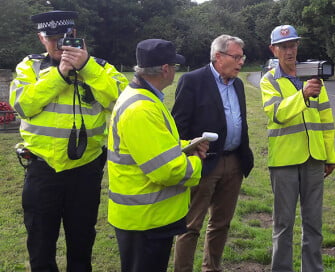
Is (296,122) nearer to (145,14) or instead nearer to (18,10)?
(18,10)

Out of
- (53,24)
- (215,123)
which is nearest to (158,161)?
(215,123)

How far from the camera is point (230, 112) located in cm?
392

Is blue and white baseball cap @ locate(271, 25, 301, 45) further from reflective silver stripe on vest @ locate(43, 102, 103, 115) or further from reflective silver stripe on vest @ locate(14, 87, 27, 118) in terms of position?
reflective silver stripe on vest @ locate(14, 87, 27, 118)

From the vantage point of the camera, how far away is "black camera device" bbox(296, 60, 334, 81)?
11.6ft

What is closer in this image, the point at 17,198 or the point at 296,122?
the point at 296,122

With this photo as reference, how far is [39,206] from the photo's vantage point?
3.31m

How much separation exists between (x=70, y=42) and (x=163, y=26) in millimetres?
54504

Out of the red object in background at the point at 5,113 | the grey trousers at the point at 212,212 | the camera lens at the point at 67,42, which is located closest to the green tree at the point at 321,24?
the red object in background at the point at 5,113

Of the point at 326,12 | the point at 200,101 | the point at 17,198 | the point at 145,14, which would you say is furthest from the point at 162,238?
the point at 145,14

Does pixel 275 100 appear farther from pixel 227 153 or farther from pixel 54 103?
pixel 54 103

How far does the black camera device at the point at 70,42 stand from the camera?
316 centimetres

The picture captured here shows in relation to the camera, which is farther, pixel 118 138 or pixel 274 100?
pixel 274 100

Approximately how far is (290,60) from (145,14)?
5715cm

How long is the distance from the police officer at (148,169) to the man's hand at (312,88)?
3.79 ft
